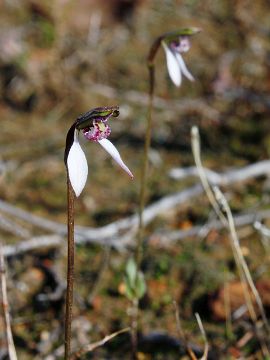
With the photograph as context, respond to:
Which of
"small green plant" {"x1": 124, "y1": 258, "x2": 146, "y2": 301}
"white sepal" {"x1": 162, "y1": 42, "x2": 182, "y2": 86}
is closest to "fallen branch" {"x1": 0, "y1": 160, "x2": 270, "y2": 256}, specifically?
"small green plant" {"x1": 124, "y1": 258, "x2": 146, "y2": 301}

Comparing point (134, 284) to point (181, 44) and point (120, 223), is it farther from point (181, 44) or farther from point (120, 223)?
point (181, 44)

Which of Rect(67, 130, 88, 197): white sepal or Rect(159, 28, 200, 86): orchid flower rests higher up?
Rect(159, 28, 200, 86): orchid flower

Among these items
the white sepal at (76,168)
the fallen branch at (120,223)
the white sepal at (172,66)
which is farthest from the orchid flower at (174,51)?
the white sepal at (76,168)

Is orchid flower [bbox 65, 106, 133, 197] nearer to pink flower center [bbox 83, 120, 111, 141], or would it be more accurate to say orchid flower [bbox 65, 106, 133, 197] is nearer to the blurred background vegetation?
pink flower center [bbox 83, 120, 111, 141]

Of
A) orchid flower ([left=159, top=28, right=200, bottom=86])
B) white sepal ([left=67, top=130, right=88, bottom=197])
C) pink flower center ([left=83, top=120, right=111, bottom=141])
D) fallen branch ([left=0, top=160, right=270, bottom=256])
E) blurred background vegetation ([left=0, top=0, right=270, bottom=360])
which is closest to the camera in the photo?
white sepal ([left=67, top=130, right=88, bottom=197])

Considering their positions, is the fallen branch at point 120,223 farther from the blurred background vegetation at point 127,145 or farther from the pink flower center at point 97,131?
the pink flower center at point 97,131

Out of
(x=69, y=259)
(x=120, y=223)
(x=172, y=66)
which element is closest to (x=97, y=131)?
(x=69, y=259)
